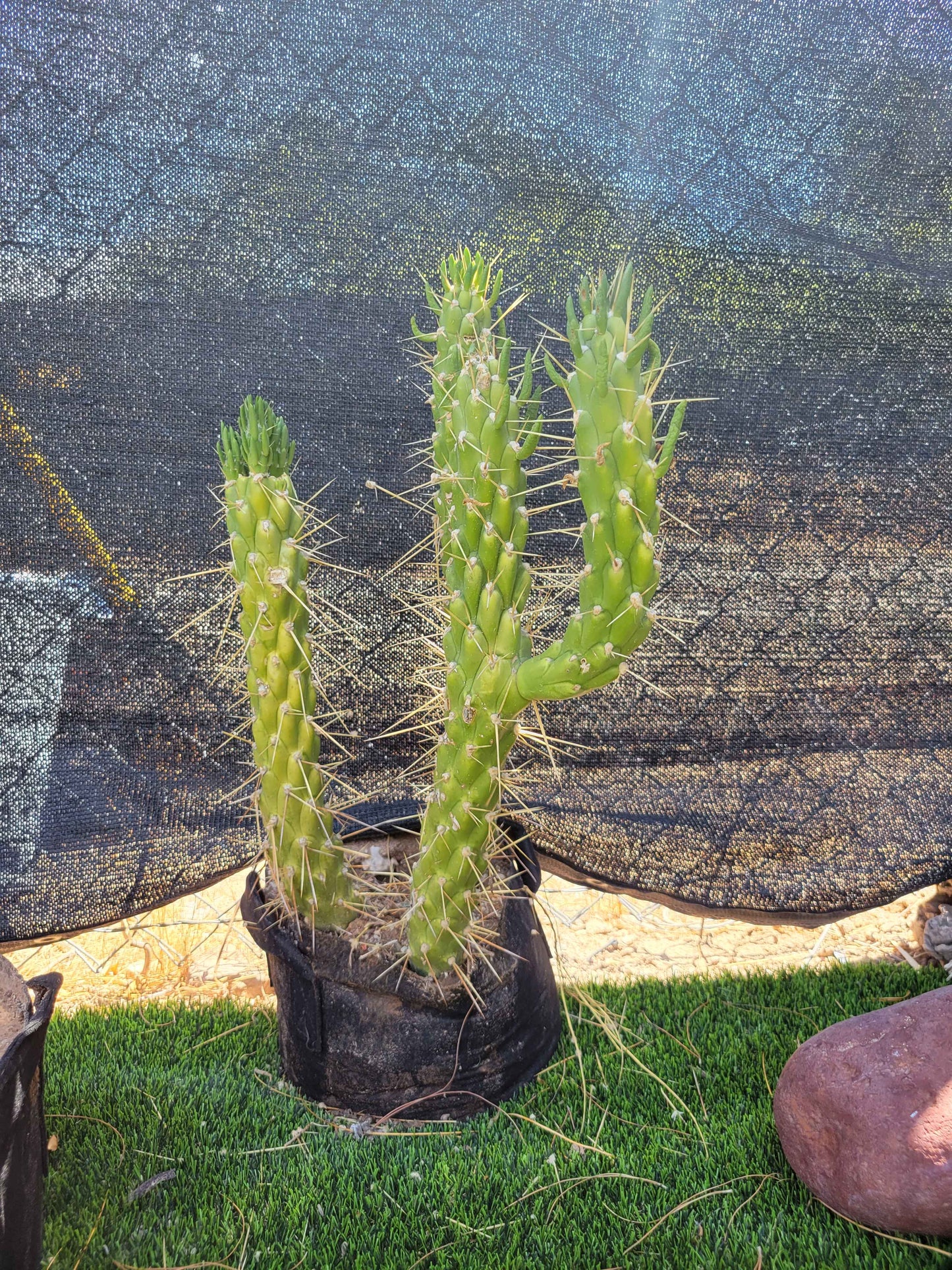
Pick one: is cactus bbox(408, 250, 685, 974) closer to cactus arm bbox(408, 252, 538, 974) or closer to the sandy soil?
cactus arm bbox(408, 252, 538, 974)

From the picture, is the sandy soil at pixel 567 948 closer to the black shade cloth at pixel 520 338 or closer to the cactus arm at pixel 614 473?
the black shade cloth at pixel 520 338

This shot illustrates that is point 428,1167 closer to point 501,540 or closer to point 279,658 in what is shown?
point 279,658

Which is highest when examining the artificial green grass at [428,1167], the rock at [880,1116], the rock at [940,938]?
the rock at [940,938]

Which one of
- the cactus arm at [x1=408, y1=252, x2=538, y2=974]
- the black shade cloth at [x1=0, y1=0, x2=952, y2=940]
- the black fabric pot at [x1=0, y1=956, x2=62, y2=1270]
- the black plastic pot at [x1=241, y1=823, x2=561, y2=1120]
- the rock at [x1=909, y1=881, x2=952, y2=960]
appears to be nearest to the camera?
the black fabric pot at [x1=0, y1=956, x2=62, y2=1270]

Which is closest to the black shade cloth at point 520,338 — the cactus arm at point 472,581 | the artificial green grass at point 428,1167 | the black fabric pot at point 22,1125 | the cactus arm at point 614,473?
the artificial green grass at point 428,1167

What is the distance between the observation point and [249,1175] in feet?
3.22

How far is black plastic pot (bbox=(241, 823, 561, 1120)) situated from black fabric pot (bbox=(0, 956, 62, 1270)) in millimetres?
290

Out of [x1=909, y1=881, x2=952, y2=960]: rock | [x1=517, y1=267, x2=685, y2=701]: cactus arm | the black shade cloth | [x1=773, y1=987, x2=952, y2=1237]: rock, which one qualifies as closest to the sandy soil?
[x1=909, y1=881, x2=952, y2=960]: rock

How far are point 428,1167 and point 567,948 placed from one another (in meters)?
0.50

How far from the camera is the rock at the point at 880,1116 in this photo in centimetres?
90

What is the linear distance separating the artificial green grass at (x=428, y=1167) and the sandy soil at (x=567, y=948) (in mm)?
125

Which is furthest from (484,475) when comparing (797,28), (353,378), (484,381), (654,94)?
(797,28)

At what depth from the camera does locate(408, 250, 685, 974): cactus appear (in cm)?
76

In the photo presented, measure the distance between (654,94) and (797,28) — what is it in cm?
23
